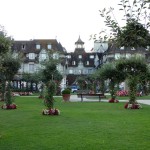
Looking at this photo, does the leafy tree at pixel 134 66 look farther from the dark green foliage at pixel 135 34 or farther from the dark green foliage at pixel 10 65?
the dark green foliage at pixel 135 34

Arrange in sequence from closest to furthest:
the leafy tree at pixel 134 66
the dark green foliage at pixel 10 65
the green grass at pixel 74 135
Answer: the green grass at pixel 74 135, the dark green foliage at pixel 10 65, the leafy tree at pixel 134 66

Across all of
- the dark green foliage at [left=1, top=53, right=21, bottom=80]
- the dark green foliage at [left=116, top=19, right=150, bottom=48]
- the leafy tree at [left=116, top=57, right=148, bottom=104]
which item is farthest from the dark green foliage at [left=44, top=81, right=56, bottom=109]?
the dark green foliage at [left=116, top=19, right=150, bottom=48]

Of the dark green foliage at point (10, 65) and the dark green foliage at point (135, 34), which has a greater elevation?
the dark green foliage at point (10, 65)

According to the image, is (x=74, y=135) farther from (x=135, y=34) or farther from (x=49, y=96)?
(x=49, y=96)

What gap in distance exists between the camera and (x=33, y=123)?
16.9 meters

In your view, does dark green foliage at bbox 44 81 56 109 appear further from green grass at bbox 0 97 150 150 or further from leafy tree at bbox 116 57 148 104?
leafy tree at bbox 116 57 148 104

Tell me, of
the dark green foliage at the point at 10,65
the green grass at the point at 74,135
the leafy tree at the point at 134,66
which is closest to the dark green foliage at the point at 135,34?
the green grass at the point at 74,135

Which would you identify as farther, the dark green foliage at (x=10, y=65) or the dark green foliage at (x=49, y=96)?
the dark green foliage at (x=10, y=65)

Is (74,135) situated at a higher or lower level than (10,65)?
lower

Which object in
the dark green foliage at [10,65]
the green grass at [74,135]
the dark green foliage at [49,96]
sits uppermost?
the dark green foliage at [10,65]

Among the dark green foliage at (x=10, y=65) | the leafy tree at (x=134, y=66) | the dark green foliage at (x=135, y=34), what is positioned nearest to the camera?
the dark green foliage at (x=135, y=34)

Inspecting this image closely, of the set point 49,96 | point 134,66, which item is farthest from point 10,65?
point 134,66

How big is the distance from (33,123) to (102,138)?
5224 millimetres

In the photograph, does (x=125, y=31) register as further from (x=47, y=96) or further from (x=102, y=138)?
(x=47, y=96)
